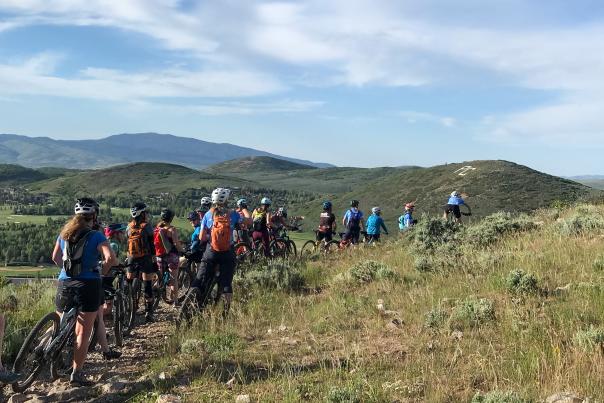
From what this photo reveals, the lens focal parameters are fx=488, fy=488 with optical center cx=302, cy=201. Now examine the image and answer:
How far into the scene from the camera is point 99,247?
6242mm

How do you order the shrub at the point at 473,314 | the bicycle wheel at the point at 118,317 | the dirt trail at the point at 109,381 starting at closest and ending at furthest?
the dirt trail at the point at 109,381 < the shrub at the point at 473,314 < the bicycle wheel at the point at 118,317

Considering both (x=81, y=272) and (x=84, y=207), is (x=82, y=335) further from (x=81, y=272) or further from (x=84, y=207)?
(x=84, y=207)

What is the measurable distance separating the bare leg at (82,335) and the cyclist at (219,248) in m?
2.63

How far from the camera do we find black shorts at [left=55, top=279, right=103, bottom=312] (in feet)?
20.2

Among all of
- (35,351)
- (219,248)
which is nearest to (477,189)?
(219,248)

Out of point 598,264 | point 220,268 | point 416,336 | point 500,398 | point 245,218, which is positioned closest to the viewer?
point 500,398

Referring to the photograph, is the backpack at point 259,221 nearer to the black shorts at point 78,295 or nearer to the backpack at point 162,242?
→ the backpack at point 162,242

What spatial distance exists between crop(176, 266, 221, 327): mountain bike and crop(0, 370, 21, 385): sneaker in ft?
9.43

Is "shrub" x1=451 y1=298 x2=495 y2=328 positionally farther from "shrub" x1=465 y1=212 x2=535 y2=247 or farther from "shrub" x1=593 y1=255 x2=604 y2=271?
Result: "shrub" x1=465 y1=212 x2=535 y2=247

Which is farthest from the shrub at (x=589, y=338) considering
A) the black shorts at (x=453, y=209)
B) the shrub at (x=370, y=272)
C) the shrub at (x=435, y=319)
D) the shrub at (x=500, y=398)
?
the black shorts at (x=453, y=209)

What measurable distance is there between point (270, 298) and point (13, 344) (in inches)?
185

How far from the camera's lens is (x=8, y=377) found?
5.79 metres

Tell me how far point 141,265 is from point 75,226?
11.6ft

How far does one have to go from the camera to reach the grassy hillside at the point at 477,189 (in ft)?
242
